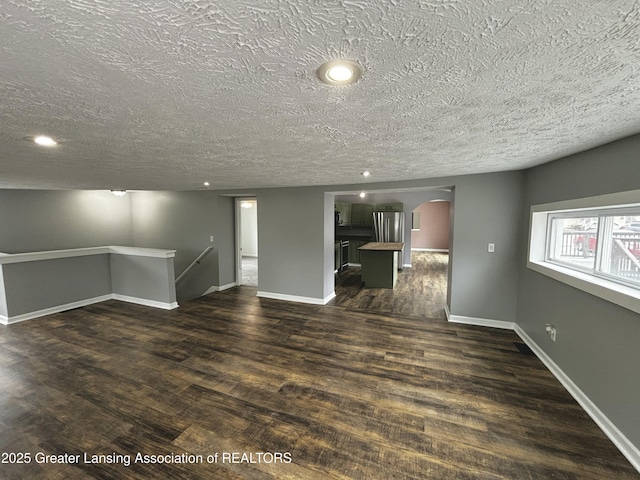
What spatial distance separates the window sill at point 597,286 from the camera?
1764 mm

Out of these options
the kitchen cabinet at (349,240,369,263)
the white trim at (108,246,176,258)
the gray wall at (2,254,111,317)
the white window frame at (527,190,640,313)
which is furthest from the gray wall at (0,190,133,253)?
the white window frame at (527,190,640,313)

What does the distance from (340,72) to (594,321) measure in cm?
269

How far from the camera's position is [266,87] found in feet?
3.72

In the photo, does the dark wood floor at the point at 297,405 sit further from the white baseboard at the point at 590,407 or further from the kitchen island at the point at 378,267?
the kitchen island at the point at 378,267

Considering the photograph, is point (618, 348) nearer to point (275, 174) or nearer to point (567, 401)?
point (567, 401)

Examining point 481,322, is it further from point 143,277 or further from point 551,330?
point 143,277

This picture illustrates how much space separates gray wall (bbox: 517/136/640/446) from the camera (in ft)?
5.82

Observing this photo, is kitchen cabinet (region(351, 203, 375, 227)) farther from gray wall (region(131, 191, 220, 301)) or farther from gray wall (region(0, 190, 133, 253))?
gray wall (region(0, 190, 133, 253))

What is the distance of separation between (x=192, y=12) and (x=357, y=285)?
5890 millimetres

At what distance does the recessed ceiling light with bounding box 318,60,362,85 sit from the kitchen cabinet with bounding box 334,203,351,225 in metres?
6.68

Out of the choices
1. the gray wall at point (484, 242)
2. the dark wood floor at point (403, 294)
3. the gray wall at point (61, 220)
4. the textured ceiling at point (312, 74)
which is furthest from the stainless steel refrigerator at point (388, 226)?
the gray wall at point (61, 220)

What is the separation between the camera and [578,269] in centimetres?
256

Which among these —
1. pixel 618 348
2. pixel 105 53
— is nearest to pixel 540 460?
pixel 618 348

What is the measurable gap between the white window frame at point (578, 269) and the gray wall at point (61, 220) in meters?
7.82
